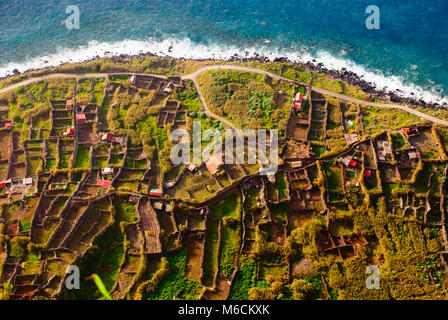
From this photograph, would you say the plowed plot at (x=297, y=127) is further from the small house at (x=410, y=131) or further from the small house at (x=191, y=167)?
the small house at (x=191, y=167)

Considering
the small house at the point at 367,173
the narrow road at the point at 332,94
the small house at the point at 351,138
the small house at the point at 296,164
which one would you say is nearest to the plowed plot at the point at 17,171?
the narrow road at the point at 332,94

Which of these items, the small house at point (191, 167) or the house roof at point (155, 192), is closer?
the house roof at point (155, 192)

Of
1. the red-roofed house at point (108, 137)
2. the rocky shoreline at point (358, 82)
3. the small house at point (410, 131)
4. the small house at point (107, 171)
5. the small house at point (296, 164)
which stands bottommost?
the small house at point (107, 171)

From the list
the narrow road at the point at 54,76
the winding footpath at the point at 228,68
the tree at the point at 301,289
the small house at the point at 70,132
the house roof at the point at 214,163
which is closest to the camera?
the tree at the point at 301,289

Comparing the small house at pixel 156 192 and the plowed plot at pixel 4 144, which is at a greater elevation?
the plowed plot at pixel 4 144

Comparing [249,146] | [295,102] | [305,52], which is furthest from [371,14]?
[249,146]

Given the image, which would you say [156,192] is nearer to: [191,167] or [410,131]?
[191,167]

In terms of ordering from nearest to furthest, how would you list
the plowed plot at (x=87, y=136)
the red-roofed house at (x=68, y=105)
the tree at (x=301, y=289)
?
the tree at (x=301, y=289), the plowed plot at (x=87, y=136), the red-roofed house at (x=68, y=105)

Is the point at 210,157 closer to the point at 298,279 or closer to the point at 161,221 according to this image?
the point at 161,221

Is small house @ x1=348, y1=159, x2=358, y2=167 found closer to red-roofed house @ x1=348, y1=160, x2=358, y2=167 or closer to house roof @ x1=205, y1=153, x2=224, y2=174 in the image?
red-roofed house @ x1=348, y1=160, x2=358, y2=167
